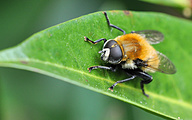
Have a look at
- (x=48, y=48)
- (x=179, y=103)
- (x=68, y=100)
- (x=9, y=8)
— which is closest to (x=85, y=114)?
(x=68, y=100)

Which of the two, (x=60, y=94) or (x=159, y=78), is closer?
(x=159, y=78)

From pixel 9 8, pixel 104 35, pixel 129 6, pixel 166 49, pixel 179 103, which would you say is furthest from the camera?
pixel 129 6

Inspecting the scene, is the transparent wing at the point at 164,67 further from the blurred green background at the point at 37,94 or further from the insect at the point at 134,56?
the blurred green background at the point at 37,94

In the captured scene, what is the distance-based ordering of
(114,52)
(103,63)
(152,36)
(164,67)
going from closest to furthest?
1. (114,52)
2. (103,63)
3. (164,67)
4. (152,36)

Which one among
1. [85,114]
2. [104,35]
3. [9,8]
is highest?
[9,8]

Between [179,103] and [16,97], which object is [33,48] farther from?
[179,103]

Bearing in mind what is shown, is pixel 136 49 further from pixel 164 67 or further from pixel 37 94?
pixel 37 94

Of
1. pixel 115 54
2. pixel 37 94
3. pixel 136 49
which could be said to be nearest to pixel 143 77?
pixel 136 49
